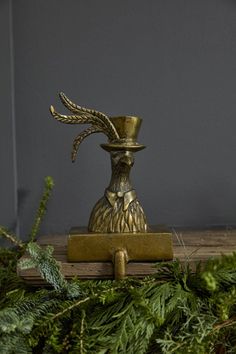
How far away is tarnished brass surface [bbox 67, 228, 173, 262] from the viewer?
60cm

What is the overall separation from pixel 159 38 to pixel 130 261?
0.53 metres

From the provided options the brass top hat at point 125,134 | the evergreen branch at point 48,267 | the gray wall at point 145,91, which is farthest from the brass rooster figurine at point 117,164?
the gray wall at point 145,91

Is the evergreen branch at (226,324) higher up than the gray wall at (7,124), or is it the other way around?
the gray wall at (7,124)

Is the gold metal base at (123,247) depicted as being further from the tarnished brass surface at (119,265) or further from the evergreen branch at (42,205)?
the evergreen branch at (42,205)

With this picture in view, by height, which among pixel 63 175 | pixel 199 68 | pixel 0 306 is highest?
pixel 199 68

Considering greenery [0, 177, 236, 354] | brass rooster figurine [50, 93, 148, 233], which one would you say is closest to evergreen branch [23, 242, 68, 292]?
greenery [0, 177, 236, 354]

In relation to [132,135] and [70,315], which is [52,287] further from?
[132,135]

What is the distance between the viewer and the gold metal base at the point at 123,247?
0.60m

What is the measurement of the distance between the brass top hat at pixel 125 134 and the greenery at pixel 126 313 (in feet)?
0.56

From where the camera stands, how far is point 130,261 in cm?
60

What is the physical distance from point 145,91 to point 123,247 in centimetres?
43

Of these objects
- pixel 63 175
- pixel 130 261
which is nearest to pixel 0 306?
pixel 130 261

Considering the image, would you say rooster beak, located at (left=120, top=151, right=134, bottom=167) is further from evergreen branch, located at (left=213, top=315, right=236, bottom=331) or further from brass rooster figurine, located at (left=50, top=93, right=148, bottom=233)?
evergreen branch, located at (left=213, top=315, right=236, bottom=331)

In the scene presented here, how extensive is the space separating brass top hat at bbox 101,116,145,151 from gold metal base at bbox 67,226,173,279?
4.8 inches
